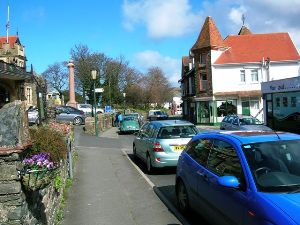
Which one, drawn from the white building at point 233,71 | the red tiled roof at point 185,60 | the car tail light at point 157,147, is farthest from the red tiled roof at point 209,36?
the car tail light at point 157,147

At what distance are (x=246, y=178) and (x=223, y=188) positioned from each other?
62 centimetres

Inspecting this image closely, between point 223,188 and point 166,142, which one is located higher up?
point 166,142

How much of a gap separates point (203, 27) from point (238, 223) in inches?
1922

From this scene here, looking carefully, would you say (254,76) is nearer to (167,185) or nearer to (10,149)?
(167,185)

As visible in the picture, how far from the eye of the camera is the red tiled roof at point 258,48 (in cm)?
4956

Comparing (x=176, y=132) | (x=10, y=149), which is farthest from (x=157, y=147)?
(x=10, y=149)

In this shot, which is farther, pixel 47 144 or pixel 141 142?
pixel 141 142

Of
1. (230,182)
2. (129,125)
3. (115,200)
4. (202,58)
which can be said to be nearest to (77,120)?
(129,125)

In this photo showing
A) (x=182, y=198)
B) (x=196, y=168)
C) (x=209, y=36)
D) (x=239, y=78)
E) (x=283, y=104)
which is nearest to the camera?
(x=196, y=168)

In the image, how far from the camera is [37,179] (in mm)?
4863

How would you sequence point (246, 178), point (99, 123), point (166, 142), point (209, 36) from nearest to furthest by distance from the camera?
1. point (246, 178)
2. point (166, 142)
3. point (99, 123)
4. point (209, 36)

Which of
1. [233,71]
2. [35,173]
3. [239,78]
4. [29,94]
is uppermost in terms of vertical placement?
[233,71]

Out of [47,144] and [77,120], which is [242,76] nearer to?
[77,120]

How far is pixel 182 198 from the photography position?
8.36 metres
